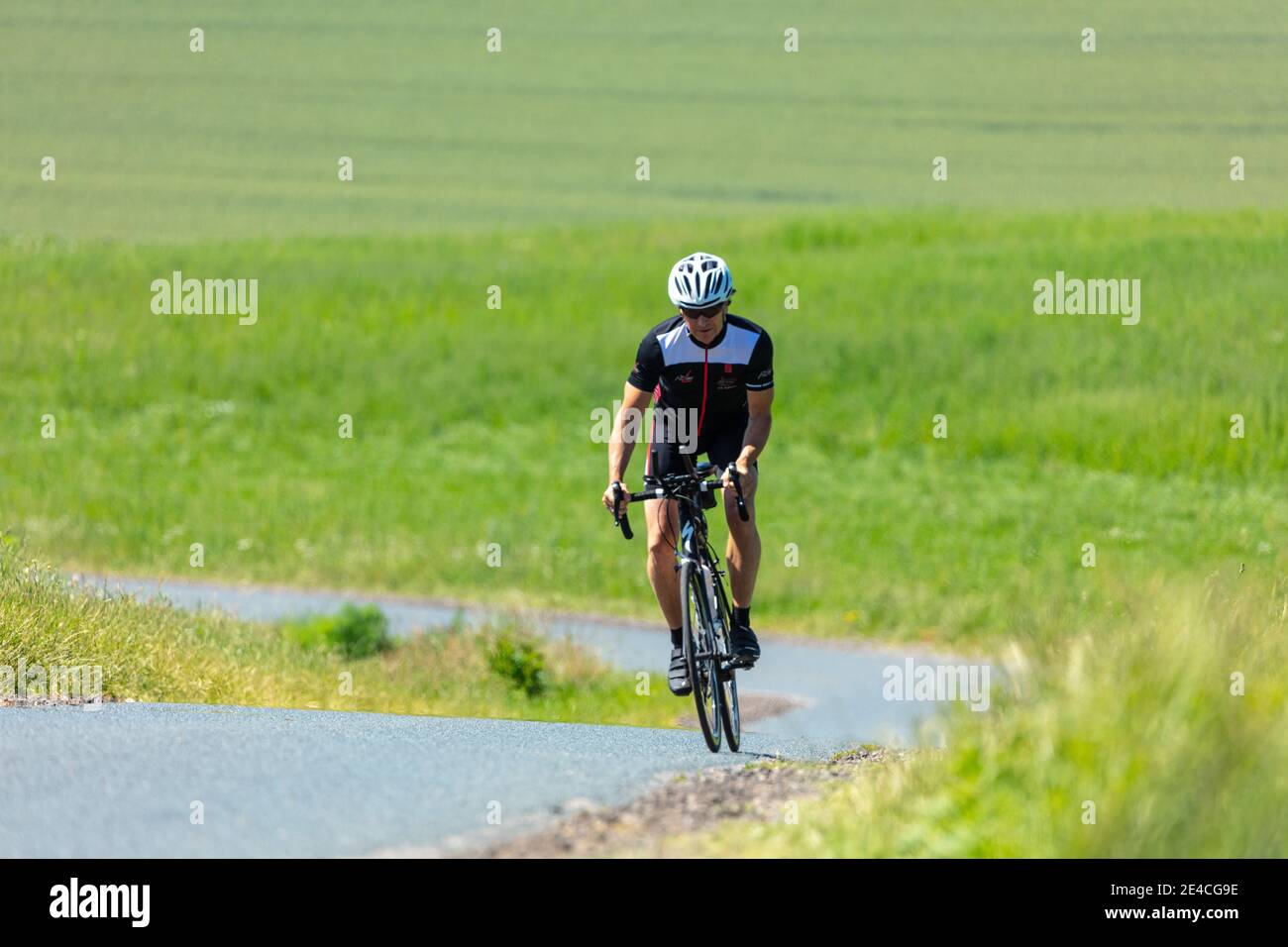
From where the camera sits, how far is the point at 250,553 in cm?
2398

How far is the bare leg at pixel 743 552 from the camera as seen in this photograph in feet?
29.7

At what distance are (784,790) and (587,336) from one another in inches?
1109

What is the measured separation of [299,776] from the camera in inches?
285

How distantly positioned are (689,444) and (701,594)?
808 millimetres

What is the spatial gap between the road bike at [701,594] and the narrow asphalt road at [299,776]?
0.91 feet

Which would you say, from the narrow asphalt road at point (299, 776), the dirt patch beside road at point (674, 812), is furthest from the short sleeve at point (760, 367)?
the dirt patch beside road at point (674, 812)

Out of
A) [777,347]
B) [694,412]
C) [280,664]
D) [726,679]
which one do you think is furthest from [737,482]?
[777,347]

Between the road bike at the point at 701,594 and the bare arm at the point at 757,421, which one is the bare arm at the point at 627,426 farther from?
the bare arm at the point at 757,421

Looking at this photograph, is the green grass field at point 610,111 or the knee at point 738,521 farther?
the green grass field at point 610,111

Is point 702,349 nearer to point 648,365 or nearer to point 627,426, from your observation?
point 648,365

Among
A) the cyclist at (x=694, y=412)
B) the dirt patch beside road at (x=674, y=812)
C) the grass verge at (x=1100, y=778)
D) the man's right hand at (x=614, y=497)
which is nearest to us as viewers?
the grass verge at (x=1100, y=778)

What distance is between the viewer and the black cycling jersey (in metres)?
8.92
